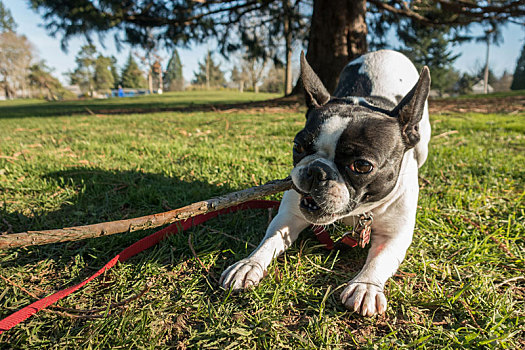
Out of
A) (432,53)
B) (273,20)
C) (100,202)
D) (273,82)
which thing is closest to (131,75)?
(273,82)

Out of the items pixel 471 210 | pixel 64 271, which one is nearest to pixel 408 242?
pixel 471 210

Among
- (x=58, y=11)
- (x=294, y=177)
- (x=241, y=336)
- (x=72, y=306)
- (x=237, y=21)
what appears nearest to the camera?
(x=241, y=336)

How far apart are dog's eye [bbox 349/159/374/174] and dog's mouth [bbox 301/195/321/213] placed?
0.89 feet

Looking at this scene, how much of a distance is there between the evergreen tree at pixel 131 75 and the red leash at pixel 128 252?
242 feet

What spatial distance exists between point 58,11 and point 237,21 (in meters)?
5.60

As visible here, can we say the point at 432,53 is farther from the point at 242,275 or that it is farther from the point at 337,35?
the point at 242,275

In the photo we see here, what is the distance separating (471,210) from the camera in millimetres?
2482

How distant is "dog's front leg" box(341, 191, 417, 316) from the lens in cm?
146

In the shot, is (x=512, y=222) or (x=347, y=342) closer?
(x=347, y=342)

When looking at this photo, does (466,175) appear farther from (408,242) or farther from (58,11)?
(58,11)

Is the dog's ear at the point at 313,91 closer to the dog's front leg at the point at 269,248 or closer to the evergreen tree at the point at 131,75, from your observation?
the dog's front leg at the point at 269,248

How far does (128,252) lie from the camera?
5.78ft

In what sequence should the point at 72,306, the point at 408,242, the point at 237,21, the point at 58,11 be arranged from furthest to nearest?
the point at 237,21 < the point at 58,11 < the point at 408,242 < the point at 72,306

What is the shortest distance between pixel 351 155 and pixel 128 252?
1.38 metres
